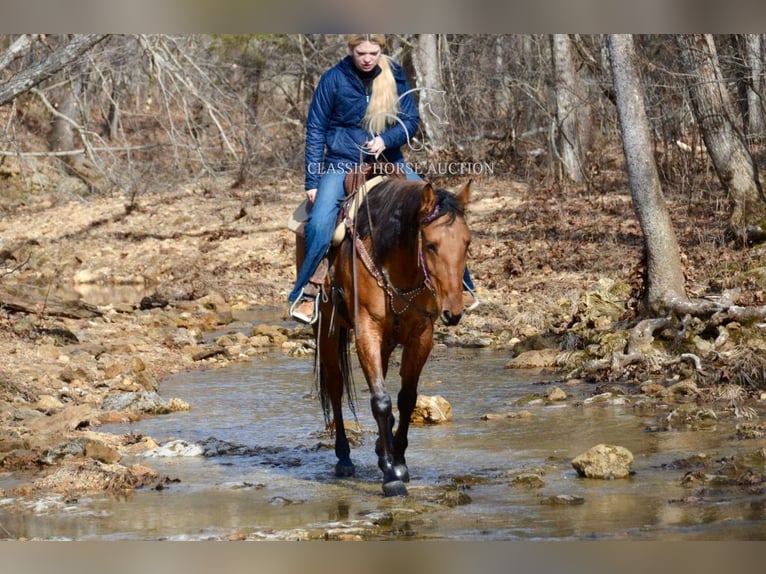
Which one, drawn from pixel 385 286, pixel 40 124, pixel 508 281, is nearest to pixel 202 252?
pixel 508 281

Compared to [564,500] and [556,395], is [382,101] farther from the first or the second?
[556,395]

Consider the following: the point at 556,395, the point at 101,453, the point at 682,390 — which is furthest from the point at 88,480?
the point at 682,390

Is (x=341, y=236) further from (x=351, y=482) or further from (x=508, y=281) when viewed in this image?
(x=508, y=281)

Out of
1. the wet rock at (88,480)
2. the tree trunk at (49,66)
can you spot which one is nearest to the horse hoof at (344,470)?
the wet rock at (88,480)

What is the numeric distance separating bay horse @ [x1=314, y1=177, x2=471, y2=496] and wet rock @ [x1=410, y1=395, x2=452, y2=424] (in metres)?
1.80

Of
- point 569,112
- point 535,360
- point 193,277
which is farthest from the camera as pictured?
point 569,112

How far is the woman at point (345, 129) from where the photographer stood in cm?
887

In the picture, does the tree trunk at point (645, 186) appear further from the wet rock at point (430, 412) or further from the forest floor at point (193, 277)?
the wet rock at point (430, 412)

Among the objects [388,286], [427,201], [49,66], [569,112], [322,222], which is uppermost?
[569,112]

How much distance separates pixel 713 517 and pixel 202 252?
1770cm

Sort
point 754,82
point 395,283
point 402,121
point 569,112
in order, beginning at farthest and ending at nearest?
1. point 569,112
2. point 754,82
3. point 402,121
4. point 395,283

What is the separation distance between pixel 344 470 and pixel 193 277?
13.4m

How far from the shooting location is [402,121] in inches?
352

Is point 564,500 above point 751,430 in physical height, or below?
below
